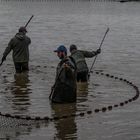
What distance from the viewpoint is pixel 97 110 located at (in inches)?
601

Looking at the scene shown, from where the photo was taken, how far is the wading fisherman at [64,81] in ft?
50.0

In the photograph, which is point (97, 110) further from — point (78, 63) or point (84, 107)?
point (78, 63)

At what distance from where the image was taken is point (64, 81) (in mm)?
15539

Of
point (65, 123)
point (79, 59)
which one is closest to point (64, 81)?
point (65, 123)

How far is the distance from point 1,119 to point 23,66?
794 cm

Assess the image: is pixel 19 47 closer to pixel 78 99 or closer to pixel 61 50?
pixel 78 99

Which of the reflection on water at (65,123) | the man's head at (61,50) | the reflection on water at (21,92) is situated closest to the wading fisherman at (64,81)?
the man's head at (61,50)

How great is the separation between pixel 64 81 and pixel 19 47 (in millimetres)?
5714

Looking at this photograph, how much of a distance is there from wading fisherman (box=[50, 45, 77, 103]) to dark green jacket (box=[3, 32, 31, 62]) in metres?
5.29

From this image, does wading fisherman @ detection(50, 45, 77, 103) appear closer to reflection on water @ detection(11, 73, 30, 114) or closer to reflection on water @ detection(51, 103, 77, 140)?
reflection on water @ detection(51, 103, 77, 140)

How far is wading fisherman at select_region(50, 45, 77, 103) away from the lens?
50.0ft

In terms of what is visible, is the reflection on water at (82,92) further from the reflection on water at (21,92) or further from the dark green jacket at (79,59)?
the reflection on water at (21,92)

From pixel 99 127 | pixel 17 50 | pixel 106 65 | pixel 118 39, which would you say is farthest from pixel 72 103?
pixel 118 39

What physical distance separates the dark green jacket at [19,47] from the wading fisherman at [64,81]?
208 inches
